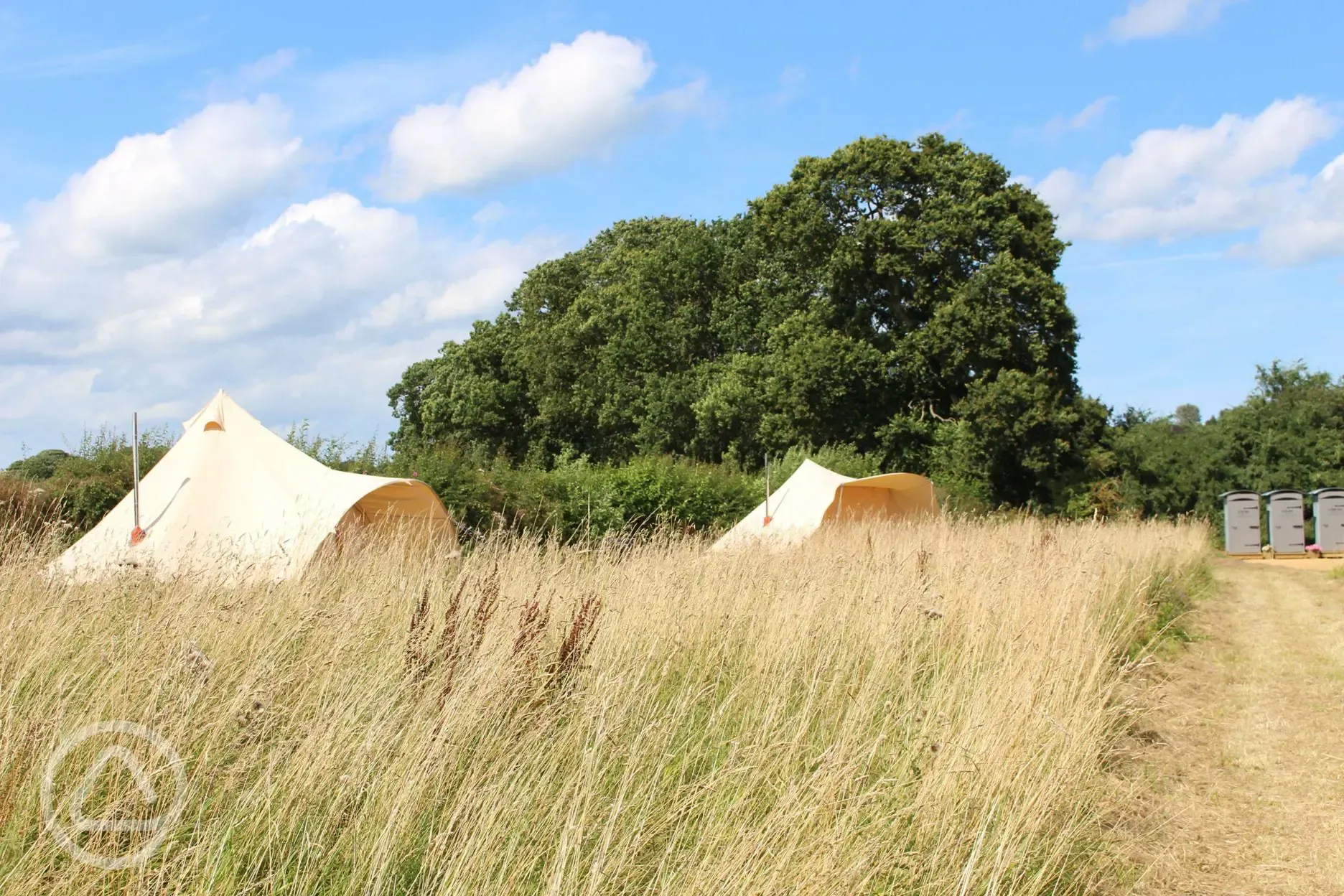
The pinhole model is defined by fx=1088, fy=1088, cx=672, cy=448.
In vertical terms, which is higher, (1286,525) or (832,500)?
(832,500)

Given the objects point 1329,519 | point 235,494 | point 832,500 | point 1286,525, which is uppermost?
point 235,494

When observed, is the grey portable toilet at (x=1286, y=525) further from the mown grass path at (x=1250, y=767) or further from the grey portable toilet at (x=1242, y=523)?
the mown grass path at (x=1250, y=767)

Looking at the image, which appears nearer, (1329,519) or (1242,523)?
(1329,519)

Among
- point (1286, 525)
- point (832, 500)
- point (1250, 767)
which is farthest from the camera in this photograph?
point (1286, 525)

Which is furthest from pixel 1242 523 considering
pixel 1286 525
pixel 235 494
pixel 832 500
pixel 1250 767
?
pixel 235 494

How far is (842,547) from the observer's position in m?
9.58

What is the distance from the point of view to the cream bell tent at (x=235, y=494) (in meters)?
11.4

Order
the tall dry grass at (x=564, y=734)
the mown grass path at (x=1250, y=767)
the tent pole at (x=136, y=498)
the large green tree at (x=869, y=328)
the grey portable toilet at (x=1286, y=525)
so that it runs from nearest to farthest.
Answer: the tall dry grass at (x=564, y=734)
the mown grass path at (x=1250, y=767)
the tent pole at (x=136, y=498)
the large green tree at (x=869, y=328)
the grey portable toilet at (x=1286, y=525)

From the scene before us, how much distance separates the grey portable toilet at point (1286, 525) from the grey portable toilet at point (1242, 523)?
0.36 m

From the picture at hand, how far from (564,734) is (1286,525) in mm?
28667

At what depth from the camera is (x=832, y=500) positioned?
1742 cm

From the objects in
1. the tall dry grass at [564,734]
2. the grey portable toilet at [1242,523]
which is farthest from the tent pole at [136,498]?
the grey portable toilet at [1242,523]

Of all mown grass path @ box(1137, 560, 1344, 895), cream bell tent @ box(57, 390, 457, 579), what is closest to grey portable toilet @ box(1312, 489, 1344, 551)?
mown grass path @ box(1137, 560, 1344, 895)

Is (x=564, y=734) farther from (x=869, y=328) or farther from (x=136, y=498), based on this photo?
(x=869, y=328)
